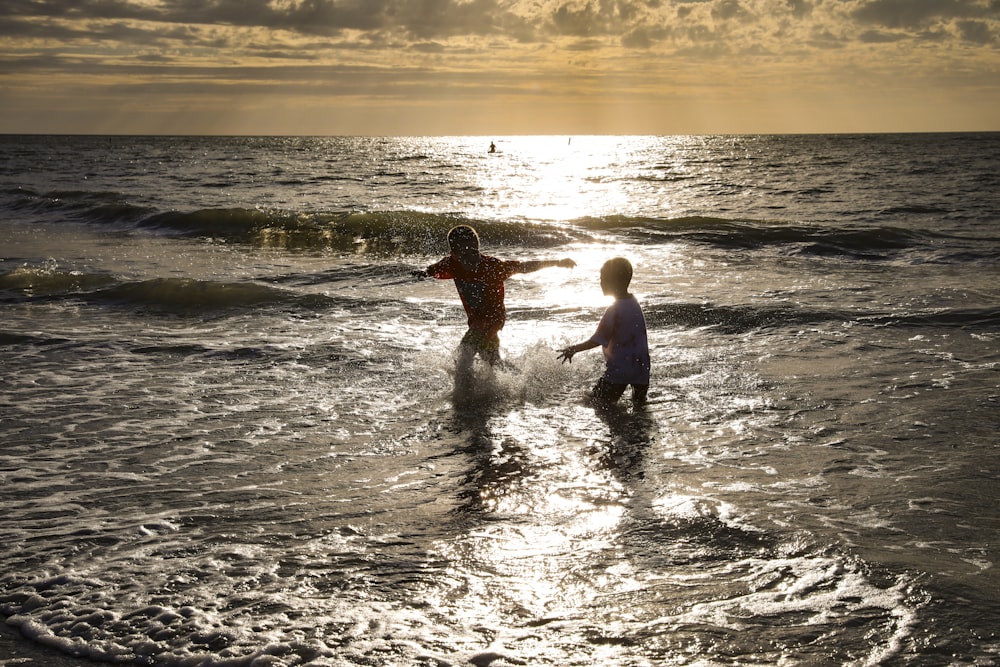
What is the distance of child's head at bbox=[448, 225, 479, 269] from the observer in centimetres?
784

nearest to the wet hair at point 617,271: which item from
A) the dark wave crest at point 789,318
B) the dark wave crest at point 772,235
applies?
the dark wave crest at point 789,318

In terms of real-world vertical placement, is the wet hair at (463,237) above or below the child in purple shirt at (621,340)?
above

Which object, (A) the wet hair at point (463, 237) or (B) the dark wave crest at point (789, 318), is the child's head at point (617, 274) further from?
(B) the dark wave crest at point (789, 318)

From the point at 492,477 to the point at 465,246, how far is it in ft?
10.0

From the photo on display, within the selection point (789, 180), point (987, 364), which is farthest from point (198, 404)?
point (789, 180)

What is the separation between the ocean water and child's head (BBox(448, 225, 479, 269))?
1.10m

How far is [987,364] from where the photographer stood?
8.27 meters

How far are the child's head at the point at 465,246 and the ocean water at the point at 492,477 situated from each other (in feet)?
3.61

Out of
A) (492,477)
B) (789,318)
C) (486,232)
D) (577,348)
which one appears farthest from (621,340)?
(486,232)

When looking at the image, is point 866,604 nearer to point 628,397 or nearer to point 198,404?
point 628,397

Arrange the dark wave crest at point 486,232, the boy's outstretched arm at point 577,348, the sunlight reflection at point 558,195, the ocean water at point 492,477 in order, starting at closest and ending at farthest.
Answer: the ocean water at point 492,477
the boy's outstretched arm at point 577,348
the dark wave crest at point 486,232
the sunlight reflection at point 558,195

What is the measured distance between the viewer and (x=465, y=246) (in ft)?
25.7

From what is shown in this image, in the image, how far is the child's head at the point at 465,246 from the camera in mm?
7840

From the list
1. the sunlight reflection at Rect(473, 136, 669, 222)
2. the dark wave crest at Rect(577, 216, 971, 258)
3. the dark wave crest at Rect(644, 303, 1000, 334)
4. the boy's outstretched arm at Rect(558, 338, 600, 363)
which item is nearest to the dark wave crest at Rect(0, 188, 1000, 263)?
the dark wave crest at Rect(577, 216, 971, 258)
